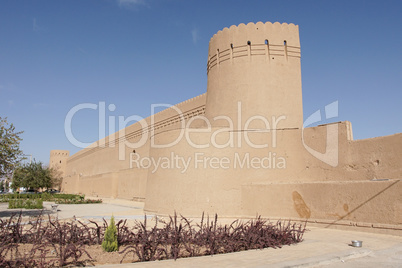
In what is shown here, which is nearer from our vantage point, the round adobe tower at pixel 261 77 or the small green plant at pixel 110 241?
the small green plant at pixel 110 241

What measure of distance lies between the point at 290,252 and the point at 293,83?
8.55m

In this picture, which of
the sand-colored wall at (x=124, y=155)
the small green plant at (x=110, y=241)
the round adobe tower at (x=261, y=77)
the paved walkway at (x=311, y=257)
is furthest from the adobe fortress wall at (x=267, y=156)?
the small green plant at (x=110, y=241)

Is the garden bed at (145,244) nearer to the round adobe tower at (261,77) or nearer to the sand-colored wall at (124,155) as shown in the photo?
the round adobe tower at (261,77)

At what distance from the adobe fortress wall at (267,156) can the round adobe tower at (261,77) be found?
0.04m

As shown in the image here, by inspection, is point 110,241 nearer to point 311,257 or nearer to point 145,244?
point 145,244

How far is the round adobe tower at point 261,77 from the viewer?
40.7ft

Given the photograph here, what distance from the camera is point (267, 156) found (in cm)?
1141

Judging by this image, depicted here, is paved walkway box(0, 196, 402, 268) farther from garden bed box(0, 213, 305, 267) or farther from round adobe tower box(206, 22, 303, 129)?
round adobe tower box(206, 22, 303, 129)

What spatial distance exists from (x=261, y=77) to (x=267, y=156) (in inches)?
123

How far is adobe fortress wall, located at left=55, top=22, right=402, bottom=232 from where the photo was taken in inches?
341

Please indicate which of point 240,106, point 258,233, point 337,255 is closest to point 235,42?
point 240,106

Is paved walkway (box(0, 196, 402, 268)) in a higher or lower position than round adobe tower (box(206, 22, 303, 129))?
lower

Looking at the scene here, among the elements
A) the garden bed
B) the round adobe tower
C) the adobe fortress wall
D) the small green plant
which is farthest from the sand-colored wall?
the small green plant

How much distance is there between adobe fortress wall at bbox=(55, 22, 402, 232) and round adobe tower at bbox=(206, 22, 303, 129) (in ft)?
0.12
